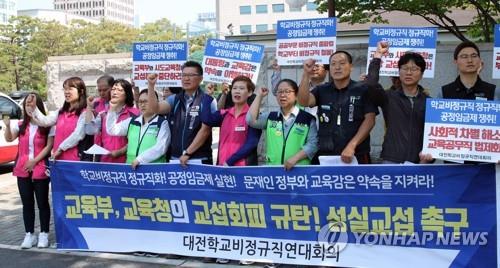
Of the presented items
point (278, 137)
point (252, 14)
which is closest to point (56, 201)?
point (278, 137)

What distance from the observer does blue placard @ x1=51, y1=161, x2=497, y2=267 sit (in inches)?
162

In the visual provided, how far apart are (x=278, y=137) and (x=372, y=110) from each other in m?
0.83

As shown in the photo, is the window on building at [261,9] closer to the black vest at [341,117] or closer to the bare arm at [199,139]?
the bare arm at [199,139]

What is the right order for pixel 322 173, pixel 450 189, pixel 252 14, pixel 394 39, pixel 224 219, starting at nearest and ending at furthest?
pixel 450 189 < pixel 322 173 < pixel 224 219 < pixel 394 39 < pixel 252 14

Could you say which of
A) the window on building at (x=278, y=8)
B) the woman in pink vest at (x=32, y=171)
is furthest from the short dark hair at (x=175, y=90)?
the window on building at (x=278, y=8)

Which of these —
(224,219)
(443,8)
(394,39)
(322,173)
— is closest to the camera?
(322,173)

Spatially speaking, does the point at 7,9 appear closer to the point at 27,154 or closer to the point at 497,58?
the point at 27,154

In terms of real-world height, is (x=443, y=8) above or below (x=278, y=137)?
above

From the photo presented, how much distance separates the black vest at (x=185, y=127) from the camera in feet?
16.7

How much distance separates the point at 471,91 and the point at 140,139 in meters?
3.00

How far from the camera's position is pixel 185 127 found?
511cm

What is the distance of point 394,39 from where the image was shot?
5293mm

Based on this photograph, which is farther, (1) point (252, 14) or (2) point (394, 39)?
(1) point (252, 14)

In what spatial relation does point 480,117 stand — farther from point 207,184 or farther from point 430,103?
point 207,184
